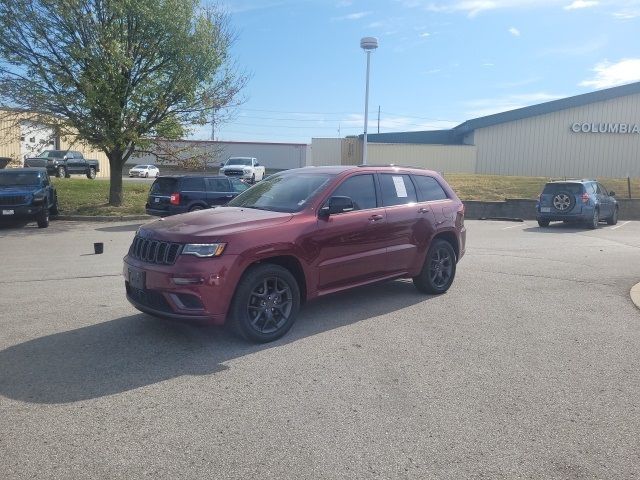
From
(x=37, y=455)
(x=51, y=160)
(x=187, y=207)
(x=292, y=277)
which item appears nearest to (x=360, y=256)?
(x=292, y=277)

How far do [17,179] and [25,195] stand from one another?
1.01 meters

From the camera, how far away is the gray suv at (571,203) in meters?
17.8

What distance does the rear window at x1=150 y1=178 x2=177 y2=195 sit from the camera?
1655 cm

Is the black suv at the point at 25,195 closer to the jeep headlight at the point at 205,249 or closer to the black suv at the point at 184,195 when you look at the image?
the black suv at the point at 184,195

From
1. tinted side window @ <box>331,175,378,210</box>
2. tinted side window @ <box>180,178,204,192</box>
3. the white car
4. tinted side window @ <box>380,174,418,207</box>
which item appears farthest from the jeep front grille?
the white car

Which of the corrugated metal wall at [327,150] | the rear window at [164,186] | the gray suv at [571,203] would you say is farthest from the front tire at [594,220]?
the corrugated metal wall at [327,150]

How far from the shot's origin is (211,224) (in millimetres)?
5328

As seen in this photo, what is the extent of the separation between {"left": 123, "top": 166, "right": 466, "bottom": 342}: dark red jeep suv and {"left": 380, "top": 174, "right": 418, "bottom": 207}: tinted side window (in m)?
0.02

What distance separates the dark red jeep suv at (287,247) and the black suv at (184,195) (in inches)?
388

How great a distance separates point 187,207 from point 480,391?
13.3 meters

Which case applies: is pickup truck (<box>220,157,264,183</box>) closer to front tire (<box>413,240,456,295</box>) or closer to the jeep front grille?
front tire (<box>413,240,456,295</box>)

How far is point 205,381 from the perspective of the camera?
14.7ft

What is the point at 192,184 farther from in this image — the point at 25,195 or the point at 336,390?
the point at 336,390

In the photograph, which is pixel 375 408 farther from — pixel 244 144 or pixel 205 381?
pixel 244 144
